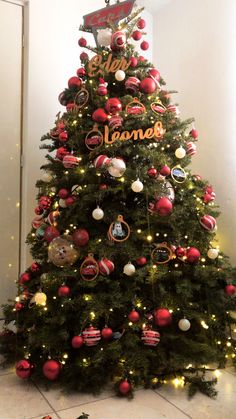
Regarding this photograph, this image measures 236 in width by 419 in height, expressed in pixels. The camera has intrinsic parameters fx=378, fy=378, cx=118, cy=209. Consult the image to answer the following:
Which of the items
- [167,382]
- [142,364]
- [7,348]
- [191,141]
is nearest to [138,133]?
[191,141]

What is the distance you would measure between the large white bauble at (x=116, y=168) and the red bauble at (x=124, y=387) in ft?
3.06

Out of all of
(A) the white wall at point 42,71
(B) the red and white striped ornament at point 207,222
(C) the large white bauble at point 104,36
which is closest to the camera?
(B) the red and white striped ornament at point 207,222

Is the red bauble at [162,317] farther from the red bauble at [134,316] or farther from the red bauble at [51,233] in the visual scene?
the red bauble at [51,233]

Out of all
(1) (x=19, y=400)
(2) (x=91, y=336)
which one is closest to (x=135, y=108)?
(2) (x=91, y=336)

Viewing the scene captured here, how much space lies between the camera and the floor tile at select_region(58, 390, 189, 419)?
153 centimetres

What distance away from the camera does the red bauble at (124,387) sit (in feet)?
5.42

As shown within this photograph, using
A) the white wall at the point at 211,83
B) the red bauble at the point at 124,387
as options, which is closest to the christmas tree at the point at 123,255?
the red bauble at the point at 124,387

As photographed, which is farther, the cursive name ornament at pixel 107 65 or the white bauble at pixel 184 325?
the cursive name ornament at pixel 107 65

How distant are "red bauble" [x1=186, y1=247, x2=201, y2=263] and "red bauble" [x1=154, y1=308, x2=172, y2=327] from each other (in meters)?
0.28

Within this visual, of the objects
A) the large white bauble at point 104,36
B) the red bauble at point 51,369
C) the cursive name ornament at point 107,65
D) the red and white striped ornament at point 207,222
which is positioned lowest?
the red bauble at point 51,369

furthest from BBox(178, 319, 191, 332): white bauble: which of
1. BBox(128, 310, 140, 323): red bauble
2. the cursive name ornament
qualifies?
the cursive name ornament

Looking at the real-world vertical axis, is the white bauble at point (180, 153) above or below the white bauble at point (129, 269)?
above

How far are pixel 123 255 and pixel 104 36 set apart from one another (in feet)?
3.89

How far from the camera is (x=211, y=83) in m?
2.50
